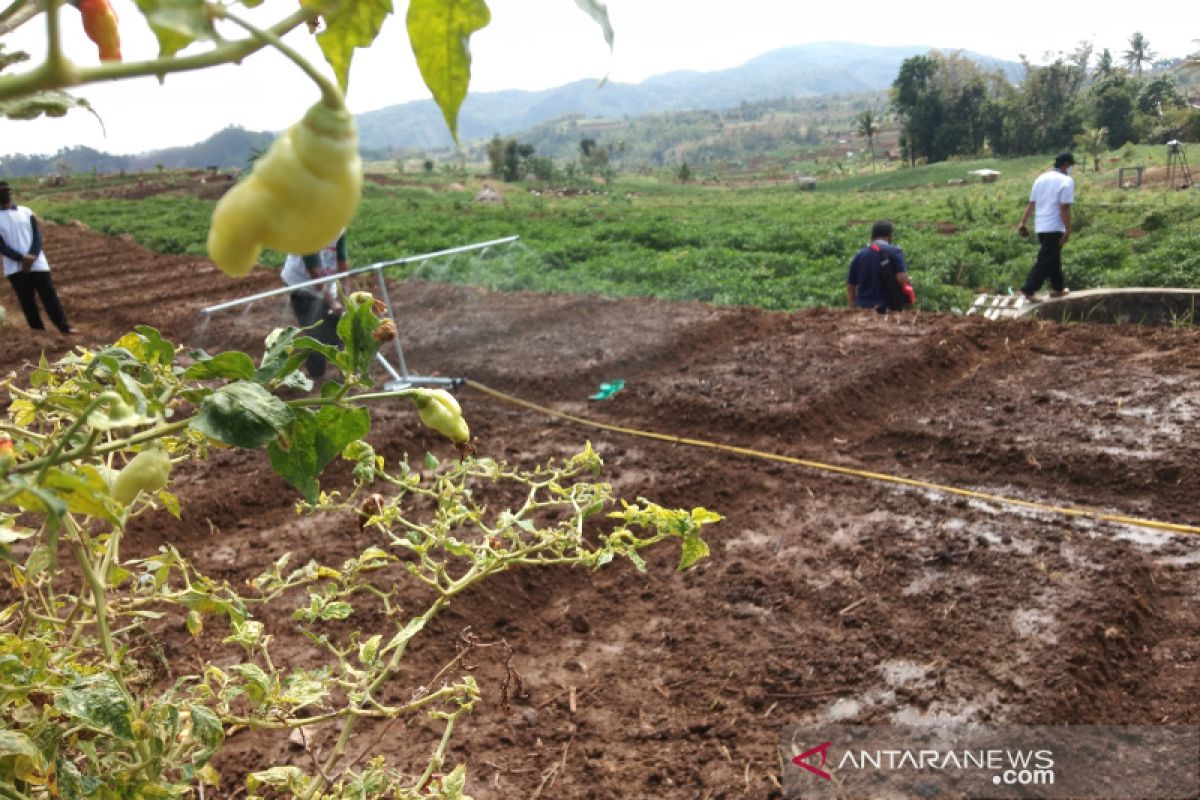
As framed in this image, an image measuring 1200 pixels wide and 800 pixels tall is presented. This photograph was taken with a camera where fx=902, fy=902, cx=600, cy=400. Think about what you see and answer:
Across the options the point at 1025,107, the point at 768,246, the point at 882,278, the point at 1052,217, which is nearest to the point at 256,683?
the point at 882,278

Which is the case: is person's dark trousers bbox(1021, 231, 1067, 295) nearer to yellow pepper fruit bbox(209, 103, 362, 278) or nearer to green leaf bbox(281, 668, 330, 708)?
green leaf bbox(281, 668, 330, 708)

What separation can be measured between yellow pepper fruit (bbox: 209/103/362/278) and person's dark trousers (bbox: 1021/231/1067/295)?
27.0 feet

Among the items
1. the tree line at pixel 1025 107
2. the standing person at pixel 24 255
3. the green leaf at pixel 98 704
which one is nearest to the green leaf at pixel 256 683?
the green leaf at pixel 98 704

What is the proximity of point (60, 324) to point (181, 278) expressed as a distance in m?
3.88

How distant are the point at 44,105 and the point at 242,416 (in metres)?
0.35

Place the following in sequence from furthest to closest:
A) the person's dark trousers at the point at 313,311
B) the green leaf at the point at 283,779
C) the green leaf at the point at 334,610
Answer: the person's dark trousers at the point at 313,311, the green leaf at the point at 334,610, the green leaf at the point at 283,779

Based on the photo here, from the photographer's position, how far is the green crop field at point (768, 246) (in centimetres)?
985

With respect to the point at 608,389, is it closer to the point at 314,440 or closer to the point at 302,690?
the point at 302,690

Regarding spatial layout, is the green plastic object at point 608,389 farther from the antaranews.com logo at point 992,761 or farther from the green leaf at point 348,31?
the green leaf at point 348,31

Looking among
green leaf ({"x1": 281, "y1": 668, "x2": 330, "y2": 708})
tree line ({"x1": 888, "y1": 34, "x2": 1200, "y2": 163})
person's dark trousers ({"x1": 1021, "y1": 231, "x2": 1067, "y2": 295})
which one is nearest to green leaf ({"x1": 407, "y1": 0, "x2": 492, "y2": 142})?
green leaf ({"x1": 281, "y1": 668, "x2": 330, "y2": 708})

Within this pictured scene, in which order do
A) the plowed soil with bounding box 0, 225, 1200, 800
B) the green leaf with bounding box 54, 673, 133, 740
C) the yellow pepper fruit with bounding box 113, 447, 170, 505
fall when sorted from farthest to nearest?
the plowed soil with bounding box 0, 225, 1200, 800
the green leaf with bounding box 54, 673, 133, 740
the yellow pepper fruit with bounding box 113, 447, 170, 505

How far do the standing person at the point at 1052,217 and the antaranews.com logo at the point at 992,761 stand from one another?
6004 millimetres

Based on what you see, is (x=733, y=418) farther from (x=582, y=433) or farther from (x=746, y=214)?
(x=746, y=214)

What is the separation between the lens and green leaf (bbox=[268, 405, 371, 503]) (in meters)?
0.95
